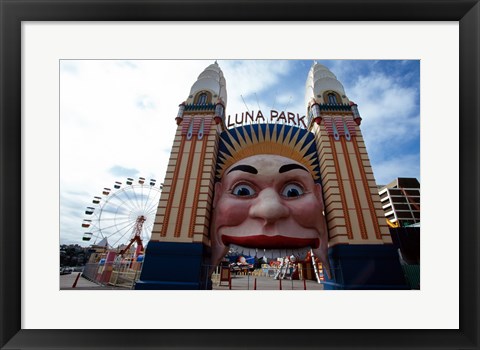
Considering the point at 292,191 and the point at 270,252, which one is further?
the point at 292,191

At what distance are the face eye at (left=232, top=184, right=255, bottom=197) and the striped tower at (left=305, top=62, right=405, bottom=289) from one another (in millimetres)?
2163

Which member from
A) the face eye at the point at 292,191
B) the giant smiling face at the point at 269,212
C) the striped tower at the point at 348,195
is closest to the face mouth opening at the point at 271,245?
the giant smiling face at the point at 269,212

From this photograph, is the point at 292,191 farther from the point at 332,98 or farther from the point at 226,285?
the point at 332,98

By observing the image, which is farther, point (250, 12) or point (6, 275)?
point (250, 12)

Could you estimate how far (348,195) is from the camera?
22.5 feet

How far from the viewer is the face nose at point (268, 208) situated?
5.87 m

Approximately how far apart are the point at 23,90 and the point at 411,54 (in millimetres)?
4868

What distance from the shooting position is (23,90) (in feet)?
9.92

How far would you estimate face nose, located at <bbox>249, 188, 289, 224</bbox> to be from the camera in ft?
19.2

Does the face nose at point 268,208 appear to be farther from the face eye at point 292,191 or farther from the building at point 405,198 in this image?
the building at point 405,198

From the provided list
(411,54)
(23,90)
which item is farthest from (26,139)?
(411,54)

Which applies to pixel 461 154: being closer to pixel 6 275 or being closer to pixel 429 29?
pixel 429 29

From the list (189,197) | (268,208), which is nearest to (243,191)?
(268,208)

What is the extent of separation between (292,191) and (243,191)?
125cm
